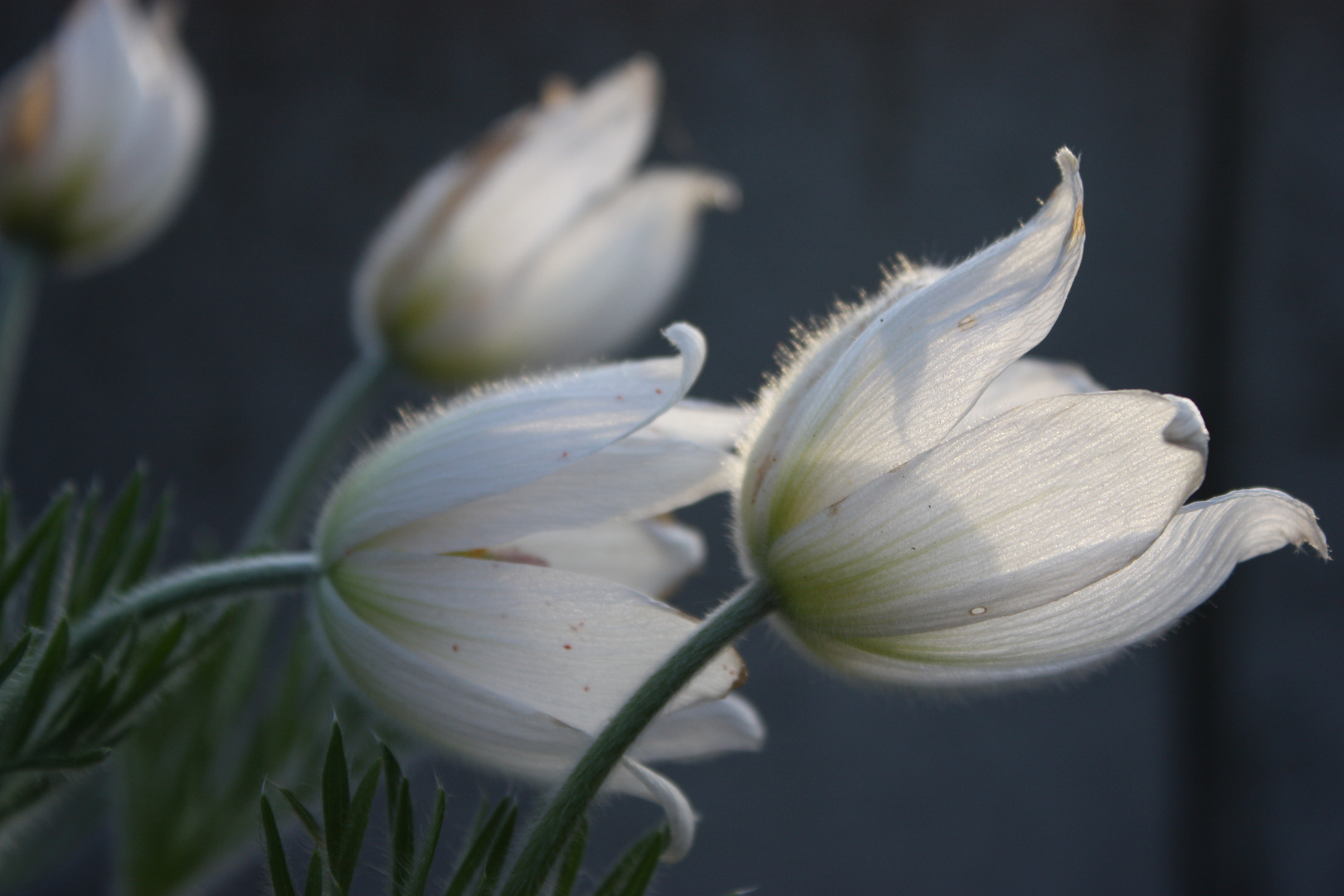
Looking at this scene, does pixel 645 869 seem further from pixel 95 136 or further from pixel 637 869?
pixel 95 136

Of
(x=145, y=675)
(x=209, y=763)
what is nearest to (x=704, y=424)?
(x=145, y=675)

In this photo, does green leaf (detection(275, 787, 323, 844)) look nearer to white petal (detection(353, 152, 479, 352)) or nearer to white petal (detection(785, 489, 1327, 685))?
white petal (detection(785, 489, 1327, 685))

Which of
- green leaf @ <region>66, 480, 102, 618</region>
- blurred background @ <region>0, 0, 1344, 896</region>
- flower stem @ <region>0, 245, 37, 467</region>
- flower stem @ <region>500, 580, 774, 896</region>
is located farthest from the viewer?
blurred background @ <region>0, 0, 1344, 896</region>

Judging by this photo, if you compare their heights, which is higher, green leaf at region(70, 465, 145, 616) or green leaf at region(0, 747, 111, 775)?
green leaf at region(70, 465, 145, 616)

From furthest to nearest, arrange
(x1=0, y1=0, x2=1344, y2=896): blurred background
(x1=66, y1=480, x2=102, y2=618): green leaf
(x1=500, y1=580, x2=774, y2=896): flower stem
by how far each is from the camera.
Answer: (x1=0, y1=0, x2=1344, y2=896): blurred background, (x1=66, y1=480, x2=102, y2=618): green leaf, (x1=500, y1=580, x2=774, y2=896): flower stem

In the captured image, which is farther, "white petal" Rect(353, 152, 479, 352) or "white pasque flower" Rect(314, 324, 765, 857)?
"white petal" Rect(353, 152, 479, 352)

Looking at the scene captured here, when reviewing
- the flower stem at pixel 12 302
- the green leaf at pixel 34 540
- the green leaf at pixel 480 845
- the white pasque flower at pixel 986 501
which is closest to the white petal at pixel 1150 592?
the white pasque flower at pixel 986 501

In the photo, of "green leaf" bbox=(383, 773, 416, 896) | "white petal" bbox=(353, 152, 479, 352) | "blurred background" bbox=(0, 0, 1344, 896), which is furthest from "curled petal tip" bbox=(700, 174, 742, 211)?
"blurred background" bbox=(0, 0, 1344, 896)

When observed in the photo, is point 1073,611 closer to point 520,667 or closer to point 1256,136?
point 520,667
